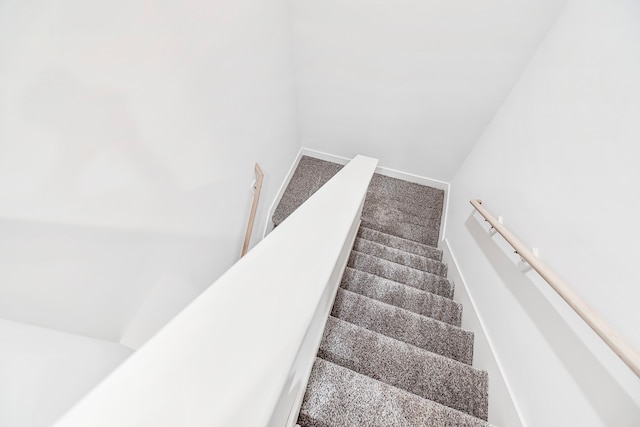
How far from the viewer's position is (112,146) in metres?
1.13

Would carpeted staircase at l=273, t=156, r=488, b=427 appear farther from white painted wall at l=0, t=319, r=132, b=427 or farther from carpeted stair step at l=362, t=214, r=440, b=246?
white painted wall at l=0, t=319, r=132, b=427

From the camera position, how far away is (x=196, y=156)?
5.57 ft

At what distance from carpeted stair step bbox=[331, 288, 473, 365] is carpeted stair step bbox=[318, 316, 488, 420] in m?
0.22

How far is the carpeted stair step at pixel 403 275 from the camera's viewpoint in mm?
2365

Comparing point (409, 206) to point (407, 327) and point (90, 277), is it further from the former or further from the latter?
point (90, 277)

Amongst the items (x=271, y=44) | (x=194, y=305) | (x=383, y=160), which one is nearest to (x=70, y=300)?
(x=194, y=305)

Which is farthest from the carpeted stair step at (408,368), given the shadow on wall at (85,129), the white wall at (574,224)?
the shadow on wall at (85,129)

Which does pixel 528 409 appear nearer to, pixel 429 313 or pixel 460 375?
pixel 460 375

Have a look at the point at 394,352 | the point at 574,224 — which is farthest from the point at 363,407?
the point at 574,224

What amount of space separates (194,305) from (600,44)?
2108 millimetres

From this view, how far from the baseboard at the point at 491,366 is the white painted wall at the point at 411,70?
1730 millimetres

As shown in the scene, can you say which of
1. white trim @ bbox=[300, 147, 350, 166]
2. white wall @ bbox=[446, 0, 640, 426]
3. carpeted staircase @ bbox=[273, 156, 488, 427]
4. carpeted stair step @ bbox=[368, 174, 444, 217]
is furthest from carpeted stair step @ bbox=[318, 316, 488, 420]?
white trim @ bbox=[300, 147, 350, 166]

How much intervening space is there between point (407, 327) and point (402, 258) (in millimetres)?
1055

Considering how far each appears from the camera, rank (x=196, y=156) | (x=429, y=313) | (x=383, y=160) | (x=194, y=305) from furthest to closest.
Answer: (x=383, y=160), (x=429, y=313), (x=196, y=156), (x=194, y=305)
